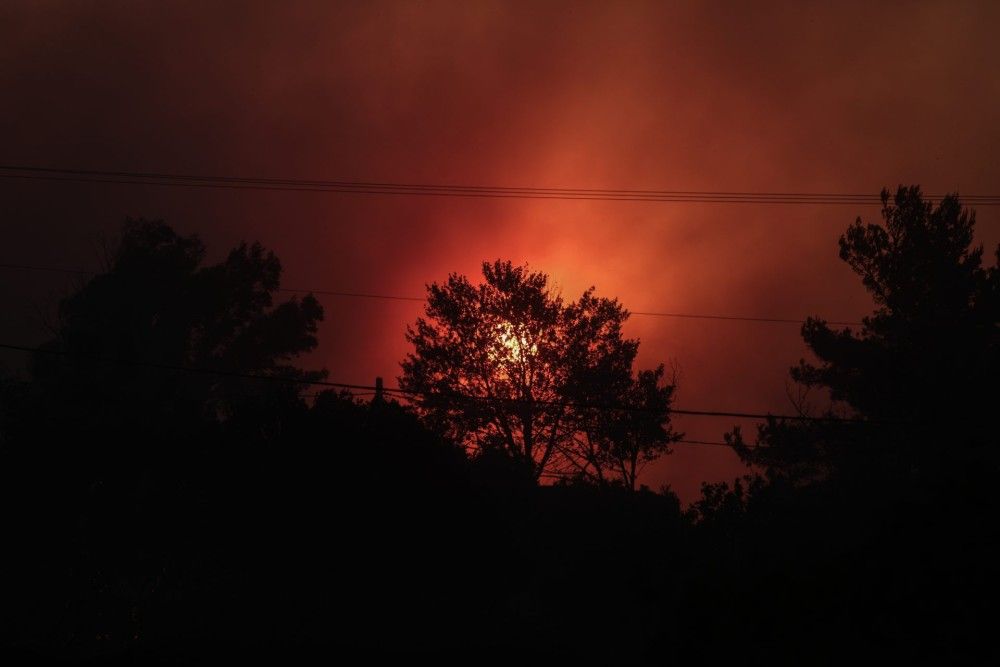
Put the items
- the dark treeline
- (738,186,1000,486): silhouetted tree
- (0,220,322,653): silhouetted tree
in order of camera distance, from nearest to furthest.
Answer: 1. the dark treeline
2. (0,220,322,653): silhouetted tree
3. (738,186,1000,486): silhouetted tree

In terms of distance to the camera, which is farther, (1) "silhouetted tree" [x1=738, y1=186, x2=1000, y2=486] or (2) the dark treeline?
(1) "silhouetted tree" [x1=738, y1=186, x2=1000, y2=486]

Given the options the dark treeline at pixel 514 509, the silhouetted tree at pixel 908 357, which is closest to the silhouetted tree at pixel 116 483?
the dark treeline at pixel 514 509

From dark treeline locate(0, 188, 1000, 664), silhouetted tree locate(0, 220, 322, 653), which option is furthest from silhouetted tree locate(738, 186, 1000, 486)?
silhouetted tree locate(0, 220, 322, 653)

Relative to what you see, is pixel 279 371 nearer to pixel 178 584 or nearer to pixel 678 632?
pixel 178 584

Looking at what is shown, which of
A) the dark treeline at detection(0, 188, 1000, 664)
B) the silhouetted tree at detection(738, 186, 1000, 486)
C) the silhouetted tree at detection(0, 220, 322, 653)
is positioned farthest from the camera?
the silhouetted tree at detection(738, 186, 1000, 486)

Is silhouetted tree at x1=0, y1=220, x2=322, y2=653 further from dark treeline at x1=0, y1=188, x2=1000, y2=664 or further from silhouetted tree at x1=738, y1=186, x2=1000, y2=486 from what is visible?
silhouetted tree at x1=738, y1=186, x2=1000, y2=486

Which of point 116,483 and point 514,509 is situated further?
point 514,509

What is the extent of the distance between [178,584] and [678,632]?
1734 cm

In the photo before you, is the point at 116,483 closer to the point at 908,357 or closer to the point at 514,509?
the point at 514,509

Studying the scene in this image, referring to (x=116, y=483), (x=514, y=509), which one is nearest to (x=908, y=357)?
(x=514, y=509)

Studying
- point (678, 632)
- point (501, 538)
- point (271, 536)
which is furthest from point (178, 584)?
point (678, 632)

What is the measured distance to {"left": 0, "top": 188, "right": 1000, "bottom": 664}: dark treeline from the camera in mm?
14703

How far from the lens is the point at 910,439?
34.8m

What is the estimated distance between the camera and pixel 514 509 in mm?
36062
